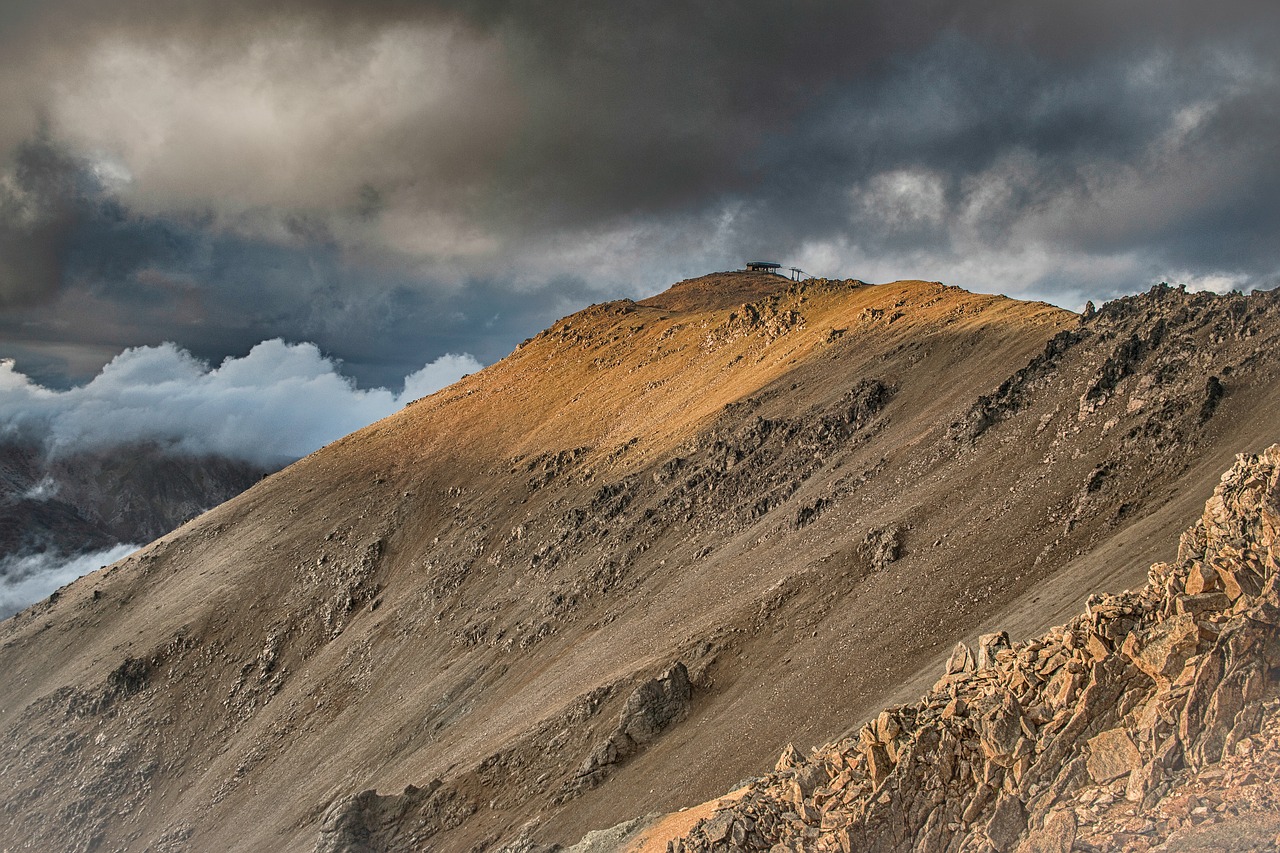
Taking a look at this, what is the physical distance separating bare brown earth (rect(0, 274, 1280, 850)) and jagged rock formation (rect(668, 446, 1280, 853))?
1359 centimetres

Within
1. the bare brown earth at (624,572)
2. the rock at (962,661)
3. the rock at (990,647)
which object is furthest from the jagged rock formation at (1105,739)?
the bare brown earth at (624,572)

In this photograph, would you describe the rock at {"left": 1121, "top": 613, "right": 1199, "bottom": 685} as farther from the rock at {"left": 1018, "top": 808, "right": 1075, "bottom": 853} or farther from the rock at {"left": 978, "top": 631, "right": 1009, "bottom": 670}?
the rock at {"left": 978, "top": 631, "right": 1009, "bottom": 670}

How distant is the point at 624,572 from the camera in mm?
62250

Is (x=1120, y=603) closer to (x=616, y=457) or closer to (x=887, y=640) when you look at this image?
Answer: (x=887, y=640)

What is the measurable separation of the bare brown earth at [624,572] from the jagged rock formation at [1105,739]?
13.6 m

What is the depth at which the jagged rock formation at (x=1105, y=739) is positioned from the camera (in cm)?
1505

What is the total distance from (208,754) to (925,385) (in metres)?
65.8

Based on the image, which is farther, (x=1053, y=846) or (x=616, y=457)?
(x=616, y=457)

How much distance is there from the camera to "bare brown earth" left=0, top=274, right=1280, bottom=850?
1571 inches

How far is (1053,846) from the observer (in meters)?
15.8

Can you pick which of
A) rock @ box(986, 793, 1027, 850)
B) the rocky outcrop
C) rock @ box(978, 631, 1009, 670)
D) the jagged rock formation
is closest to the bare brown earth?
the rocky outcrop

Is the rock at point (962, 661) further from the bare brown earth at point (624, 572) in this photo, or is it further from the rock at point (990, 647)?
the bare brown earth at point (624, 572)

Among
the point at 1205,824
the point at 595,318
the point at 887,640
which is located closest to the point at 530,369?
the point at 595,318

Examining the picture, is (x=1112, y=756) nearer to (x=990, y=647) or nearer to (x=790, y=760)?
(x=990, y=647)
